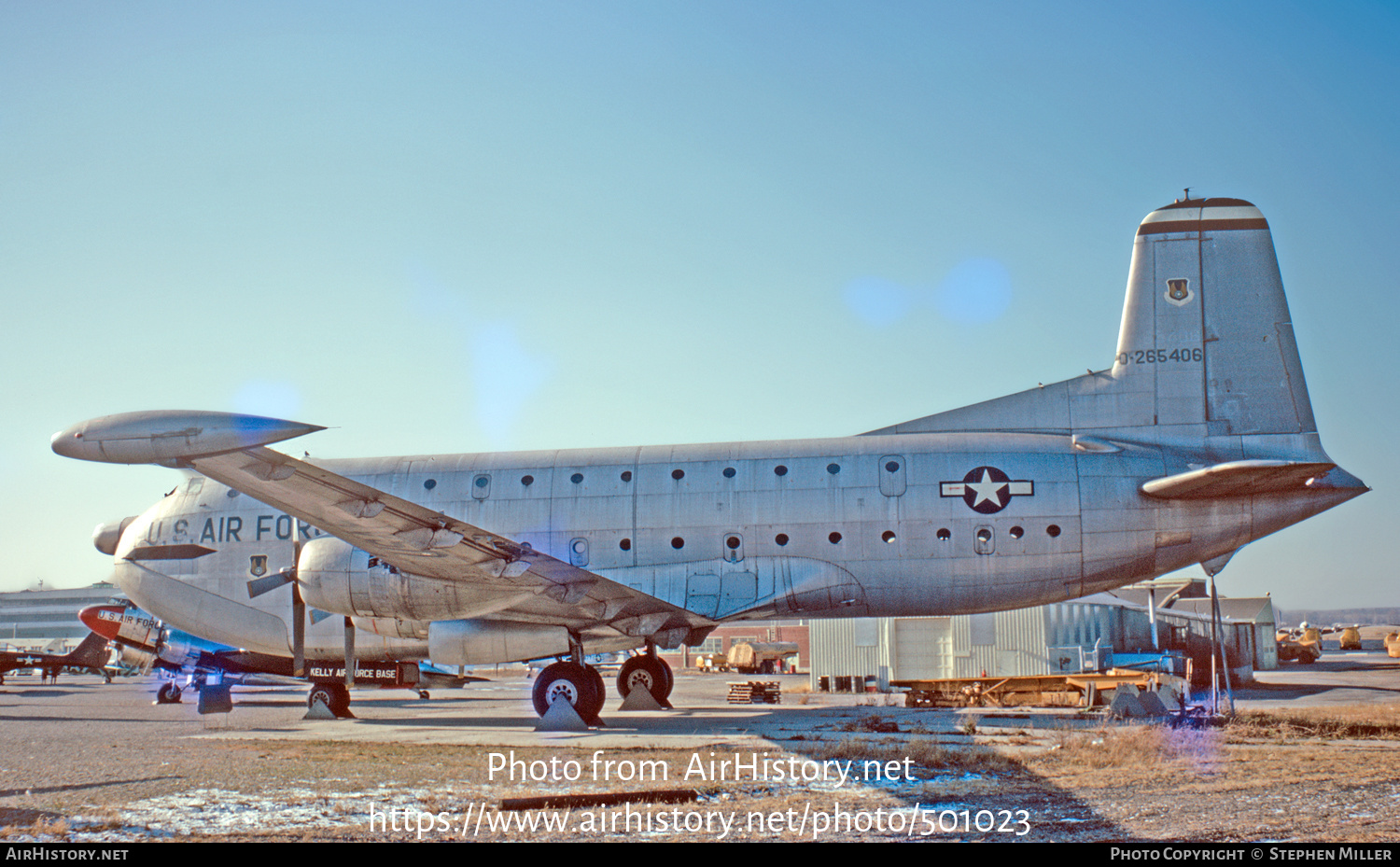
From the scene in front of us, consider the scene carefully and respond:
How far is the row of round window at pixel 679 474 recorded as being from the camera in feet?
60.6

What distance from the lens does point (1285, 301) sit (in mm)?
18828

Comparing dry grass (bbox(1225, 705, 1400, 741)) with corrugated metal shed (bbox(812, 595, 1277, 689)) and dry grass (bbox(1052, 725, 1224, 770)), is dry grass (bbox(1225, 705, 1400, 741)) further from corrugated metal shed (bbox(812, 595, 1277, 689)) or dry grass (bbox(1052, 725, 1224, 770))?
corrugated metal shed (bbox(812, 595, 1277, 689))

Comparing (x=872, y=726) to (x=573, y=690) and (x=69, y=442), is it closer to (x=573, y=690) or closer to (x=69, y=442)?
(x=573, y=690)

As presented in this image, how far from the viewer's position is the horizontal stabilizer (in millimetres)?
16438

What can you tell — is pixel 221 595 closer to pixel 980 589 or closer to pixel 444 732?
pixel 444 732

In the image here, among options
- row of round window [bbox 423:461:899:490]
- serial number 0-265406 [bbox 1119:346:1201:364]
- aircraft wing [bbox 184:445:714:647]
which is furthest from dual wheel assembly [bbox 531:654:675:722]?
serial number 0-265406 [bbox 1119:346:1201:364]

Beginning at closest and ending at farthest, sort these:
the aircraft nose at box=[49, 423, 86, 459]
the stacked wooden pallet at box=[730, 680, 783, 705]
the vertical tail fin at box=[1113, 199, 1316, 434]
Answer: the aircraft nose at box=[49, 423, 86, 459]
the vertical tail fin at box=[1113, 199, 1316, 434]
the stacked wooden pallet at box=[730, 680, 783, 705]

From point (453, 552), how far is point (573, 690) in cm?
477

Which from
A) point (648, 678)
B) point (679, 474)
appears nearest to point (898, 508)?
point (679, 474)

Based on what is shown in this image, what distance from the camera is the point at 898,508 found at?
18094 mm

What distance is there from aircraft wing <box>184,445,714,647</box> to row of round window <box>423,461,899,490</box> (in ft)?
8.43

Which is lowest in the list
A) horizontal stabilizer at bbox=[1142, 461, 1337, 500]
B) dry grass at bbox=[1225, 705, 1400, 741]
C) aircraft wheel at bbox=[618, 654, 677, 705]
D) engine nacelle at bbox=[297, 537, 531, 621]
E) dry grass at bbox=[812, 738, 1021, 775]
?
dry grass at bbox=[1225, 705, 1400, 741]

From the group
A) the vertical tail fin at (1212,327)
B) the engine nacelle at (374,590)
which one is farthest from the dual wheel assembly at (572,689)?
the vertical tail fin at (1212,327)

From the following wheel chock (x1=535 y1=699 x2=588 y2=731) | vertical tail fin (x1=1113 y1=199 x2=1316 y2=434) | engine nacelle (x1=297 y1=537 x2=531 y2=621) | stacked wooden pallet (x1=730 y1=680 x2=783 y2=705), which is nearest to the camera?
engine nacelle (x1=297 y1=537 x2=531 y2=621)
